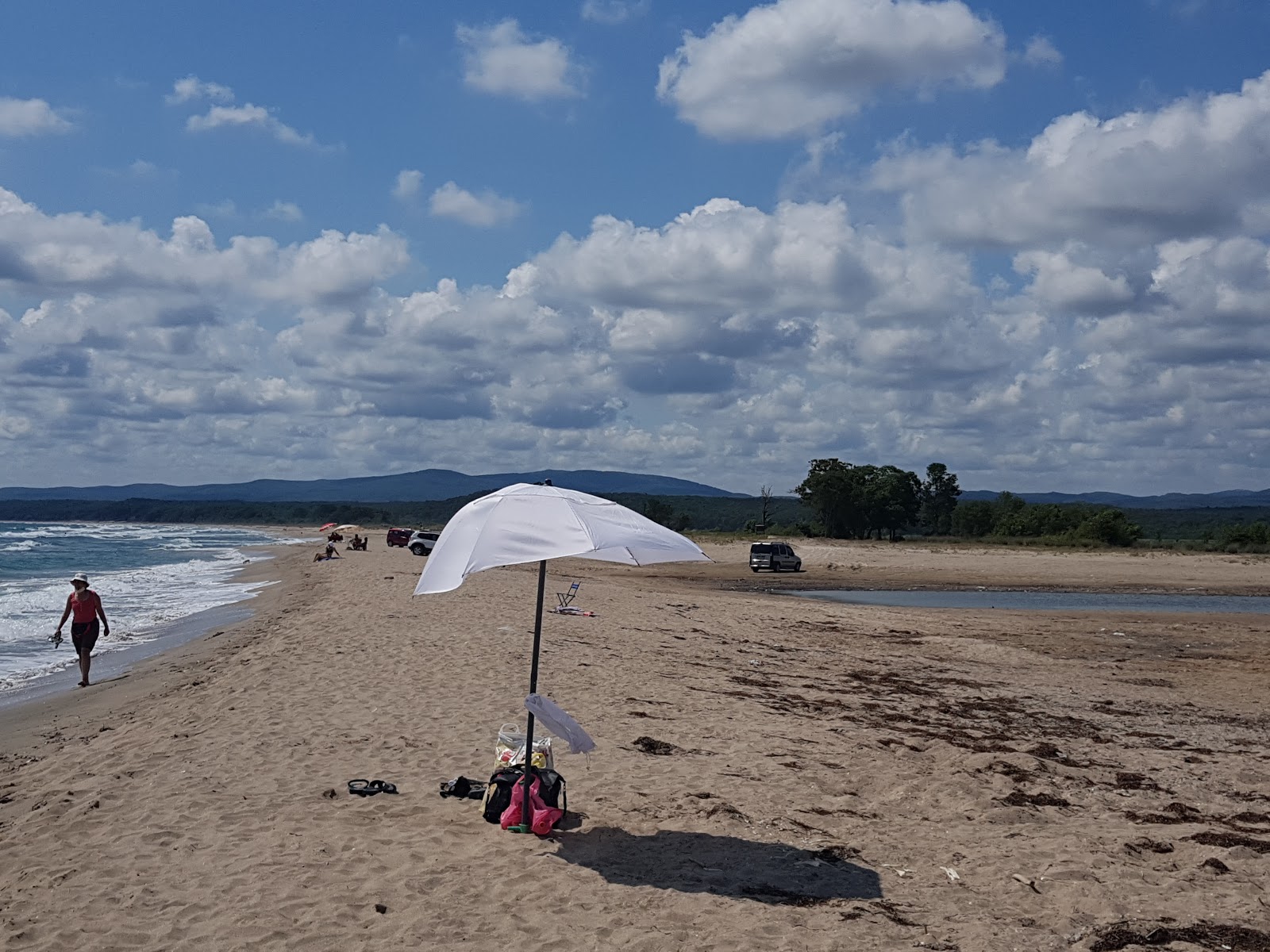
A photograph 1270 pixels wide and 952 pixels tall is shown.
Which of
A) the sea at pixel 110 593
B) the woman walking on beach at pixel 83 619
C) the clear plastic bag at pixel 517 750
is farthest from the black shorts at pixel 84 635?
the clear plastic bag at pixel 517 750

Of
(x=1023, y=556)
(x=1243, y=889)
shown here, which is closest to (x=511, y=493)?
(x=1243, y=889)

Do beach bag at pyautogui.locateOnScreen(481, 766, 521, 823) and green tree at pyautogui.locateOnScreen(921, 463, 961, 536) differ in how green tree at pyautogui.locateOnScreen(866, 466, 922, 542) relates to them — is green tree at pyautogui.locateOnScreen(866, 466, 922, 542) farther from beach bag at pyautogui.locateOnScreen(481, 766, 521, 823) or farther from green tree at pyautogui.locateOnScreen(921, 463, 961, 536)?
beach bag at pyautogui.locateOnScreen(481, 766, 521, 823)

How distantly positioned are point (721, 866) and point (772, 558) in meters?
41.1

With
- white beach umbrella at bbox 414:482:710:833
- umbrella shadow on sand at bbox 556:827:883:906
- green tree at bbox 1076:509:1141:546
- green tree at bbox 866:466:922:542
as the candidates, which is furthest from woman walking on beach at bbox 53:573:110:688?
green tree at bbox 866:466:922:542

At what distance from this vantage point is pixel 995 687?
48.6 ft

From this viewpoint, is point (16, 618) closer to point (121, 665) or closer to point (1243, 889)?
point (121, 665)

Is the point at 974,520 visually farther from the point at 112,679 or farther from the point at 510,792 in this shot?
the point at 510,792

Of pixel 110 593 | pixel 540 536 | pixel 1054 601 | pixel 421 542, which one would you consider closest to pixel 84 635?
pixel 540 536

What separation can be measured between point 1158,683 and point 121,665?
56.7 feet

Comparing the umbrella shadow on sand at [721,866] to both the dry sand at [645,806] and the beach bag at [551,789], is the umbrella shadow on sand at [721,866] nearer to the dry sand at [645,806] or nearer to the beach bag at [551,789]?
the dry sand at [645,806]

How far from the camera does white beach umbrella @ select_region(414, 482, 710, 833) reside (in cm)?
589

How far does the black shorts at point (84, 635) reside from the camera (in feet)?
47.1

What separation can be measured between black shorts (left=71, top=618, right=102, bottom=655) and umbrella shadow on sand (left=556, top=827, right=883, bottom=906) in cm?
1060

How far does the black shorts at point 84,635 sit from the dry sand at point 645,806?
2.81ft
